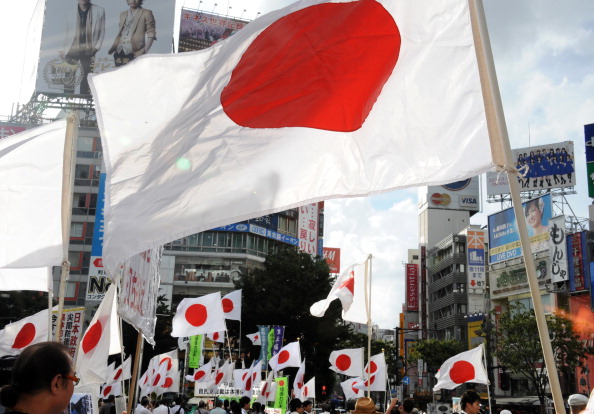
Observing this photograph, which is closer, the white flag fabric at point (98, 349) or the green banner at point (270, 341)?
the white flag fabric at point (98, 349)

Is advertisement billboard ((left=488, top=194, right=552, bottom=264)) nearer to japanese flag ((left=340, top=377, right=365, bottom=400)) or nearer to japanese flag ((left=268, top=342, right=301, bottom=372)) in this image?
japanese flag ((left=340, top=377, right=365, bottom=400))

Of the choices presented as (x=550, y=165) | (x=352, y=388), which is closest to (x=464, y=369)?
(x=352, y=388)

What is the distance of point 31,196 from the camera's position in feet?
25.8

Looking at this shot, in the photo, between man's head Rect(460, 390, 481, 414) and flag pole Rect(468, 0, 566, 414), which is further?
man's head Rect(460, 390, 481, 414)

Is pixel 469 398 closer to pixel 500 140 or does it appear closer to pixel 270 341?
pixel 500 140

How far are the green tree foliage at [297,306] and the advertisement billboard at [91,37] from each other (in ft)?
90.4

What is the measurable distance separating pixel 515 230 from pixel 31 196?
181 ft

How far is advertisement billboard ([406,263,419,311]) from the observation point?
8962 cm

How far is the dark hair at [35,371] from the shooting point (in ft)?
8.77

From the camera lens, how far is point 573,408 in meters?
5.46

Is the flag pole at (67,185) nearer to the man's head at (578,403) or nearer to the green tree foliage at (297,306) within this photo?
the man's head at (578,403)

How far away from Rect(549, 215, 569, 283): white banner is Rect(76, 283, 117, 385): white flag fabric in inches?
1762

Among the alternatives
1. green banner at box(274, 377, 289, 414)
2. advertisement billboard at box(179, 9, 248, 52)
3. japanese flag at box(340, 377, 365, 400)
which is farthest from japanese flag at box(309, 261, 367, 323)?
advertisement billboard at box(179, 9, 248, 52)

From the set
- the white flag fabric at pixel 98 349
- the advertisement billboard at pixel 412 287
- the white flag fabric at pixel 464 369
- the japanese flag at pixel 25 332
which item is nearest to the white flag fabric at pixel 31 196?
the white flag fabric at pixel 98 349
